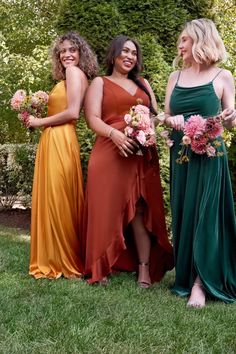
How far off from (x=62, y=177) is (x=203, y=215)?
135 centimetres

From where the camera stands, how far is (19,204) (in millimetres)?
10977

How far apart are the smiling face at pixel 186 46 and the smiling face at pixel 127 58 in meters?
0.49

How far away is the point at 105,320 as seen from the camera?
10.9 ft

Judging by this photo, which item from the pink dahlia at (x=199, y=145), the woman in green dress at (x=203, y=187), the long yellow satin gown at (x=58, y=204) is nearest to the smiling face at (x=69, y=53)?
the long yellow satin gown at (x=58, y=204)

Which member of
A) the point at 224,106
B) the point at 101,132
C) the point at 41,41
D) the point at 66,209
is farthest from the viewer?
the point at 41,41

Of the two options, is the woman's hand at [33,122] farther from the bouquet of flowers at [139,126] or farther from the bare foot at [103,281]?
the bare foot at [103,281]

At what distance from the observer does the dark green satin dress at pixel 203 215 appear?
4.07 m

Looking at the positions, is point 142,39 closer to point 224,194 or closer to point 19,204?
point 224,194

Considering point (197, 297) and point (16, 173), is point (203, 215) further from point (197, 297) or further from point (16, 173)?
point (16, 173)

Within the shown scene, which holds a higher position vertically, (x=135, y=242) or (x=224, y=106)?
(x=224, y=106)

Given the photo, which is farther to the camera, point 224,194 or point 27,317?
point 224,194

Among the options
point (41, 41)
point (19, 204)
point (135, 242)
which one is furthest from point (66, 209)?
point (41, 41)

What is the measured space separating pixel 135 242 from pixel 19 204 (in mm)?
6660

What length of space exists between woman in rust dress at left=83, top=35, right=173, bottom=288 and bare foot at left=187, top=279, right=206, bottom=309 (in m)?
0.56
